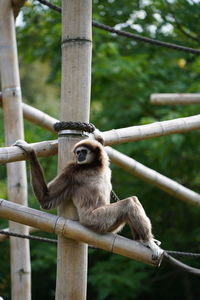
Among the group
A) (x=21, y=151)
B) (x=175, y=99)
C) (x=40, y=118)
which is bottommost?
(x=21, y=151)

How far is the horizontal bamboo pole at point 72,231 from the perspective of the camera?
12.1 feet

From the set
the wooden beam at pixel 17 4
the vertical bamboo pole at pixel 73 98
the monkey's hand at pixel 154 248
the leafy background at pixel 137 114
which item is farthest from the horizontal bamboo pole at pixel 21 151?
the leafy background at pixel 137 114

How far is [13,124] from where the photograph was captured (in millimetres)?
5344

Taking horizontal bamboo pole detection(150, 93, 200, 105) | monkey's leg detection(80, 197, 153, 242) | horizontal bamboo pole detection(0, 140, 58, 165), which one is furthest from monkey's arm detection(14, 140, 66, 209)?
horizontal bamboo pole detection(150, 93, 200, 105)

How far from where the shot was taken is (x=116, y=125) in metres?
9.93

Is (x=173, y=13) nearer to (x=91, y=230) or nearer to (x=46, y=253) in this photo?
(x=46, y=253)

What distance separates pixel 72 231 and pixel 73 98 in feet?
3.32

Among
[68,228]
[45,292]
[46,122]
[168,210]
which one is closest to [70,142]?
[68,228]

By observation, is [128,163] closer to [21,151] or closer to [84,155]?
[84,155]

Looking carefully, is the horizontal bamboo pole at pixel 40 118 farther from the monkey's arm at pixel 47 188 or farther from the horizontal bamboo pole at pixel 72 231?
the horizontal bamboo pole at pixel 72 231

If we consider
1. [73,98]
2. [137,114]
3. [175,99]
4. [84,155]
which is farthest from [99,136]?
[137,114]

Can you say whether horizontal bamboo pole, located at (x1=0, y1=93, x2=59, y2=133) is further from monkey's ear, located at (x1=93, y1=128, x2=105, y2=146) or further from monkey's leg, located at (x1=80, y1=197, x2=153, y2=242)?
monkey's leg, located at (x1=80, y1=197, x2=153, y2=242)

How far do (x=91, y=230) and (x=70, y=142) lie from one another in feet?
2.31

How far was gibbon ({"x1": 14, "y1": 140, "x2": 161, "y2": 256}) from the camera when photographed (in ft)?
13.5
